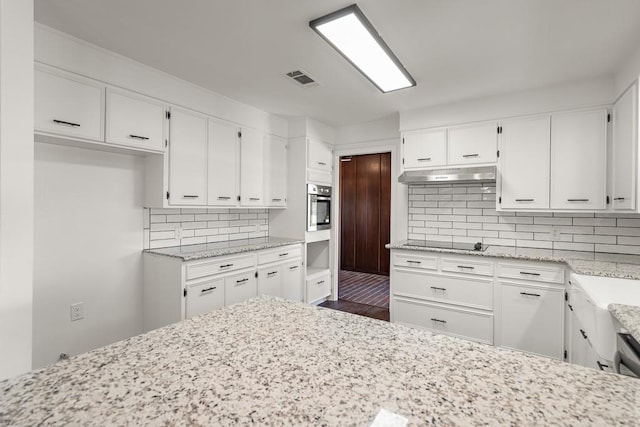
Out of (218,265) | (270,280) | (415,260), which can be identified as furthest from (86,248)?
(415,260)

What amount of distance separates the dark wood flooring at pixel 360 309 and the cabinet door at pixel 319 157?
1840 millimetres

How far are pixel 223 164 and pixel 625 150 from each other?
11.0 ft

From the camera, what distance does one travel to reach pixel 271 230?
4.18 m

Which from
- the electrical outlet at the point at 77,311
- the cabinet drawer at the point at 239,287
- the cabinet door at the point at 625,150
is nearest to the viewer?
the cabinet door at the point at 625,150

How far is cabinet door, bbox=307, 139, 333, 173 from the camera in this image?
3977 millimetres

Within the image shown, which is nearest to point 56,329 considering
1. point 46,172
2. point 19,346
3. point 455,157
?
point 19,346

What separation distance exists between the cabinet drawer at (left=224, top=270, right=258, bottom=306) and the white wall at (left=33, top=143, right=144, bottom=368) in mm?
768

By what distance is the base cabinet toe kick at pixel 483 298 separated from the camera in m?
2.57

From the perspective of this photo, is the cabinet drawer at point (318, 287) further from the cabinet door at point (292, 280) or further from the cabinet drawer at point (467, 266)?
the cabinet drawer at point (467, 266)

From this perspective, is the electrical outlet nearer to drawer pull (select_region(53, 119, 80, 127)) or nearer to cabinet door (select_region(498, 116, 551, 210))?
drawer pull (select_region(53, 119, 80, 127))

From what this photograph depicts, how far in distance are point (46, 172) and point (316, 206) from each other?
267 centimetres

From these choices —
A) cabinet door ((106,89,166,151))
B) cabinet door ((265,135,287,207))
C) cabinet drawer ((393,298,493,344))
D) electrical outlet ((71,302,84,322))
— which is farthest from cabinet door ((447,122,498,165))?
electrical outlet ((71,302,84,322))

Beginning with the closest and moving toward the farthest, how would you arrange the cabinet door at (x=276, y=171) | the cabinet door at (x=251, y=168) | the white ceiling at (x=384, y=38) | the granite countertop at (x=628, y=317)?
the granite countertop at (x=628, y=317), the white ceiling at (x=384, y=38), the cabinet door at (x=251, y=168), the cabinet door at (x=276, y=171)

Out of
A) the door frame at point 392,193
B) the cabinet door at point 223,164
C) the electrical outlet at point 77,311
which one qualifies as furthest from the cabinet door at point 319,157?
the electrical outlet at point 77,311
